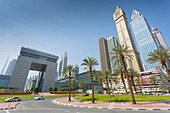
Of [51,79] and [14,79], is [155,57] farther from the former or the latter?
[14,79]

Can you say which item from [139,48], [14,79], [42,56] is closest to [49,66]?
[42,56]

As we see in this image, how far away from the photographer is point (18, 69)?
77.4 metres

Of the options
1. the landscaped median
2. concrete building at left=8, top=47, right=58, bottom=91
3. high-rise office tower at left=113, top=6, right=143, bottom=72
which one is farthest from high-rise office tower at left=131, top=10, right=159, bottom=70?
the landscaped median

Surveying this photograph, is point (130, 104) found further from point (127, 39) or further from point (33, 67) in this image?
point (127, 39)

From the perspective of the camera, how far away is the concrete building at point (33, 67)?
75238 millimetres

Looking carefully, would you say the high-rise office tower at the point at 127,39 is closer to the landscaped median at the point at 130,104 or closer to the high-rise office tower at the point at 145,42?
the high-rise office tower at the point at 145,42

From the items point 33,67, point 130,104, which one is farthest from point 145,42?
point 33,67

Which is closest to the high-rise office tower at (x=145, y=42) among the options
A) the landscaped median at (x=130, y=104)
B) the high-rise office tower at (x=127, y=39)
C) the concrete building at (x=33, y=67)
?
the high-rise office tower at (x=127, y=39)

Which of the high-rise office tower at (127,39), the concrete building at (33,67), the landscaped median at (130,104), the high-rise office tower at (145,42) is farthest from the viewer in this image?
the high-rise office tower at (145,42)

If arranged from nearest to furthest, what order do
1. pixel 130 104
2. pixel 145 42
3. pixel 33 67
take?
1. pixel 130 104
2. pixel 33 67
3. pixel 145 42

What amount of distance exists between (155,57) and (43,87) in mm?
91428

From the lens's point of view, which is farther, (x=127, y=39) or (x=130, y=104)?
(x=127, y=39)

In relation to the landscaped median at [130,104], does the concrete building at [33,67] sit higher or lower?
higher

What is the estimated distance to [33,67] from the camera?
326 ft
